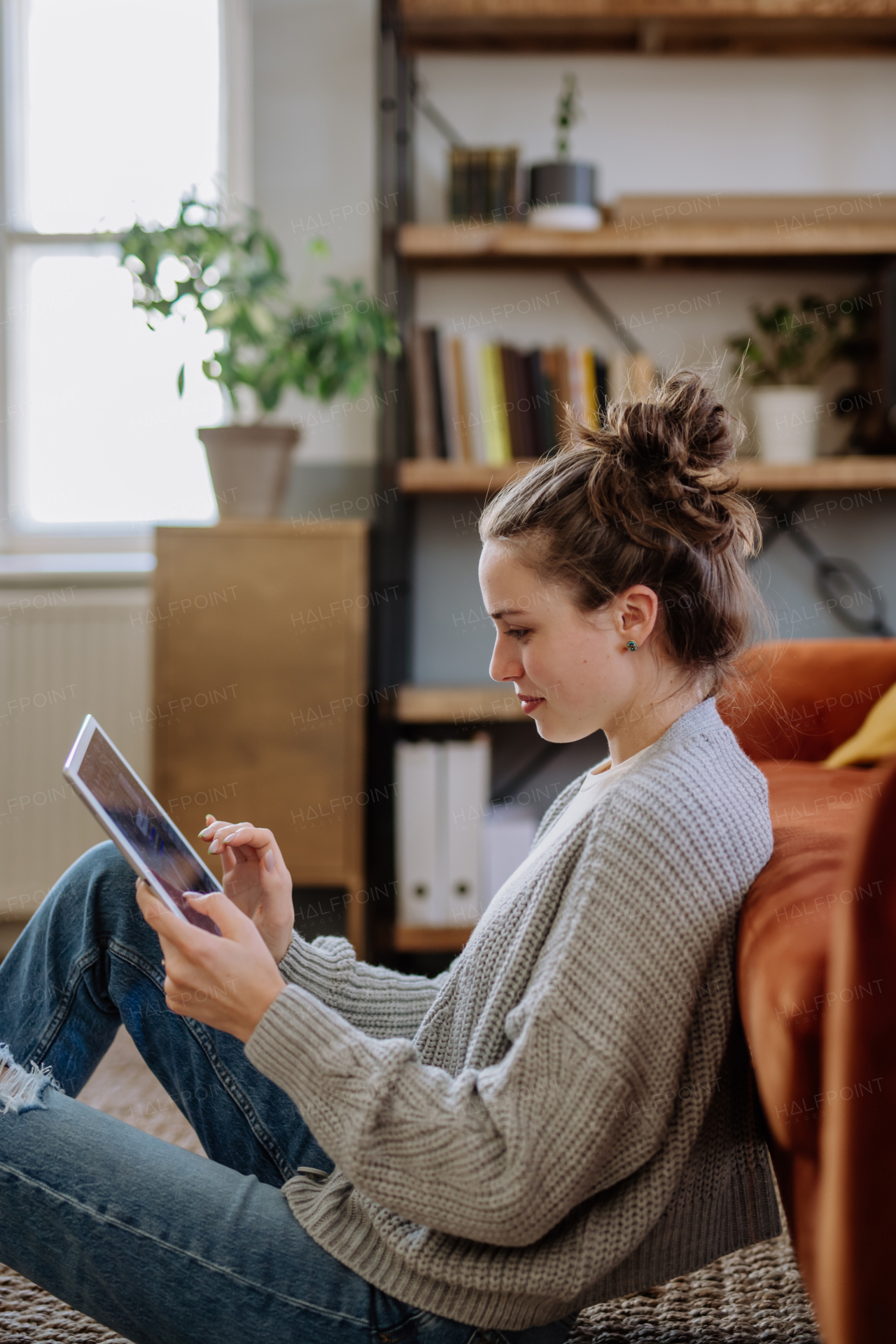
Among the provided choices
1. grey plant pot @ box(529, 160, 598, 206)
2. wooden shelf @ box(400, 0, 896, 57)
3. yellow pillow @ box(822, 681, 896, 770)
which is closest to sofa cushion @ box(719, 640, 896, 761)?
yellow pillow @ box(822, 681, 896, 770)

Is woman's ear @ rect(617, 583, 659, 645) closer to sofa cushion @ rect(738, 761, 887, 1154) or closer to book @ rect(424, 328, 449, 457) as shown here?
sofa cushion @ rect(738, 761, 887, 1154)

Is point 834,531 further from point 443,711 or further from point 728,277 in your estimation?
point 443,711

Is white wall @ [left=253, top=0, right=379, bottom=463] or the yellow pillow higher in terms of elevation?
white wall @ [left=253, top=0, right=379, bottom=463]

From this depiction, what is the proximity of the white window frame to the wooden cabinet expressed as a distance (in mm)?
527

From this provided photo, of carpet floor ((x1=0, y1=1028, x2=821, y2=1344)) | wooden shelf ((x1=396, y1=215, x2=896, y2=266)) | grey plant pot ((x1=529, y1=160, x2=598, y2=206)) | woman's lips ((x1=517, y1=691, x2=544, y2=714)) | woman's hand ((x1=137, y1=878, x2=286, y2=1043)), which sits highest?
grey plant pot ((x1=529, y1=160, x2=598, y2=206))

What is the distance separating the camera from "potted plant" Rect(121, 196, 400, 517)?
2.14 m

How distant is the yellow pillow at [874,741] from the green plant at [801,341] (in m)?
1.03

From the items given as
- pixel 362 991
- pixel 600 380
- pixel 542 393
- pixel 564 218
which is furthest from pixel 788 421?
pixel 362 991

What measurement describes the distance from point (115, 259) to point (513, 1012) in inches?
96.2

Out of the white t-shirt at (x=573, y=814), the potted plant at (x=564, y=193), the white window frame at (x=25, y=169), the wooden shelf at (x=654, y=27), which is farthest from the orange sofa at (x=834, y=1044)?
the white window frame at (x=25, y=169)

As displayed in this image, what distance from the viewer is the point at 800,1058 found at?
579 millimetres

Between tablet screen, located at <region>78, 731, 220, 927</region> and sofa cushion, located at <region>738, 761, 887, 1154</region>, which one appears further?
tablet screen, located at <region>78, 731, 220, 927</region>

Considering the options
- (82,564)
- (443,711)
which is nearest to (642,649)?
(443,711)

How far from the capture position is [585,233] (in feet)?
7.55
